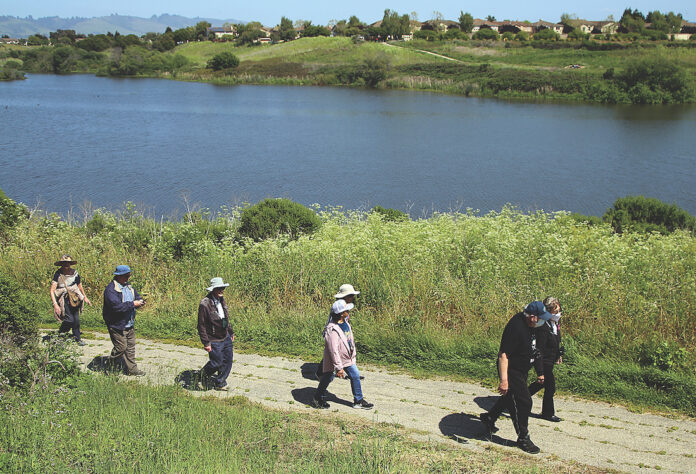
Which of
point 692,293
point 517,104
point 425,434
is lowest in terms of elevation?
point 425,434

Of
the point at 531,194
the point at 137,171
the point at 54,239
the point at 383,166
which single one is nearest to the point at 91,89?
the point at 137,171

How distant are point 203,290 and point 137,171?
24.4 m

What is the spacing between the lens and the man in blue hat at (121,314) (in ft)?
30.7

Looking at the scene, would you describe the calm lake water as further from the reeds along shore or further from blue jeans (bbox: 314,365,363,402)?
blue jeans (bbox: 314,365,363,402)

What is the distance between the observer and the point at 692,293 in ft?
36.9

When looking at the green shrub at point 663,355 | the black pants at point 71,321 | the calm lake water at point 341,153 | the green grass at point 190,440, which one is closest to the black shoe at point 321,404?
the green grass at point 190,440

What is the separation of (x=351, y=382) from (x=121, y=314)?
3.85m

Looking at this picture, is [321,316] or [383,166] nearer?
[321,316]

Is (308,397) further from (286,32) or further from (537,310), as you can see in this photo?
(286,32)

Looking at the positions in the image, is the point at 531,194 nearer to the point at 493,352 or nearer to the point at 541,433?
the point at 493,352

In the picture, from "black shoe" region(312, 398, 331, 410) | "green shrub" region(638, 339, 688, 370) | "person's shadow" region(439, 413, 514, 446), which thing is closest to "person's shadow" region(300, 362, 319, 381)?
"black shoe" region(312, 398, 331, 410)

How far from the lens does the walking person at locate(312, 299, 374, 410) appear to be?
27.3ft

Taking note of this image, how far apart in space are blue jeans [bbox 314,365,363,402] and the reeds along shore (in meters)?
1.94

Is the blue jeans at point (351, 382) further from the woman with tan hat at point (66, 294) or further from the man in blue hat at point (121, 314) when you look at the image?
the woman with tan hat at point (66, 294)
